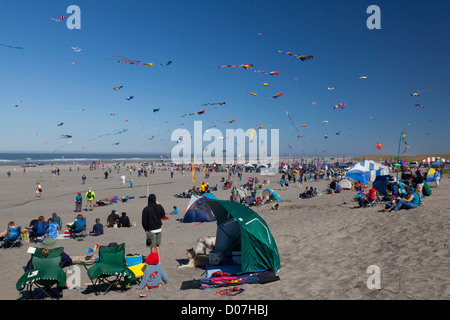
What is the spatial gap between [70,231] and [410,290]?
10.9 metres

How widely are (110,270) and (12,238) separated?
18.7ft

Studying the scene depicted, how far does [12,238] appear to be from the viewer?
894cm

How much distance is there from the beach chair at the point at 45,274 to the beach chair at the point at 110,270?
0.52 metres

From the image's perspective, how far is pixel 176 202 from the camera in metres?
20.6

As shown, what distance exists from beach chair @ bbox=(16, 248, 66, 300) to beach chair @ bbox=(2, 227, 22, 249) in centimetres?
391

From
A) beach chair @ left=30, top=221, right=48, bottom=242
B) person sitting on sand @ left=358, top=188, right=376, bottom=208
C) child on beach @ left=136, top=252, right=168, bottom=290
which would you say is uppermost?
person sitting on sand @ left=358, top=188, right=376, bottom=208

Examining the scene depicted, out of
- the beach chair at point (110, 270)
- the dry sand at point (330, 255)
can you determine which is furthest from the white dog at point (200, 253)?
the beach chair at point (110, 270)

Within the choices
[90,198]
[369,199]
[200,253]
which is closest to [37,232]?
[200,253]

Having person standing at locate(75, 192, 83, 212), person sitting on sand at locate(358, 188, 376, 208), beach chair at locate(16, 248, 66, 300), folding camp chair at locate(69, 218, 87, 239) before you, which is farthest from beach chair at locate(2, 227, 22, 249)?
person sitting on sand at locate(358, 188, 376, 208)

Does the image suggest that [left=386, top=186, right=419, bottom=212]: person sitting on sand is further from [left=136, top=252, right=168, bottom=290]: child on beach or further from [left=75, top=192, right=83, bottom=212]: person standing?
[left=75, top=192, right=83, bottom=212]: person standing

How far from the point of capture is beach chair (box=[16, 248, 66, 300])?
5018 mm
